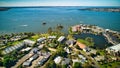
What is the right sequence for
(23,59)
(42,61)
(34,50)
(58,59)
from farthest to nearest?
(34,50), (23,59), (58,59), (42,61)

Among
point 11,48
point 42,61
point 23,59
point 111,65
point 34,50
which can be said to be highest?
point 11,48

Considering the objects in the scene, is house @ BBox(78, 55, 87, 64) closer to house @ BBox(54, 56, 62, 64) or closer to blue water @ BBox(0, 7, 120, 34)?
house @ BBox(54, 56, 62, 64)

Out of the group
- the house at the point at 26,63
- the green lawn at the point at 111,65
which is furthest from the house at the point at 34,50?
the green lawn at the point at 111,65

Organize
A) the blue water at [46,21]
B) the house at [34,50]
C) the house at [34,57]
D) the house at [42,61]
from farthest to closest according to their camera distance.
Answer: the blue water at [46,21]
the house at [34,50]
the house at [34,57]
the house at [42,61]

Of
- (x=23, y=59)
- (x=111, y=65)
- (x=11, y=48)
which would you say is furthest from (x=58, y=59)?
(x=11, y=48)

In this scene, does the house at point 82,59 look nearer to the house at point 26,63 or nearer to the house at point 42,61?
the house at point 42,61

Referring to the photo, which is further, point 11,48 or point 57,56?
point 11,48

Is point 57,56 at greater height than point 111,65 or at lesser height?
greater

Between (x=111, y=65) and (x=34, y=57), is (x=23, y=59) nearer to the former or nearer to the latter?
(x=34, y=57)

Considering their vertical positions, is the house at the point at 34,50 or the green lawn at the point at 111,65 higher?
the house at the point at 34,50

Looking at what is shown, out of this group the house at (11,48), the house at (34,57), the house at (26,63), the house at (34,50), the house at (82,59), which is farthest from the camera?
the house at (34,50)

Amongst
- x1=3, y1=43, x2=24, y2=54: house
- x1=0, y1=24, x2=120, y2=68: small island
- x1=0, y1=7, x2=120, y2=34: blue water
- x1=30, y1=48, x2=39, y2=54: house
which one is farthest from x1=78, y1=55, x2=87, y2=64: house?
x1=0, y1=7, x2=120, y2=34: blue water
